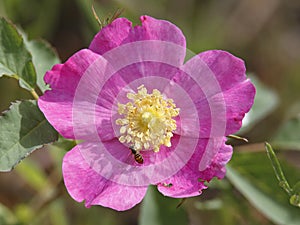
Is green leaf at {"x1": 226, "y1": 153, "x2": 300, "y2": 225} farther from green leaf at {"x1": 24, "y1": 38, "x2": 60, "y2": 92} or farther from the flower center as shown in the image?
green leaf at {"x1": 24, "y1": 38, "x2": 60, "y2": 92}

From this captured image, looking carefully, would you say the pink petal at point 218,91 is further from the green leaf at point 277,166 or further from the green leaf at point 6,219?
the green leaf at point 6,219

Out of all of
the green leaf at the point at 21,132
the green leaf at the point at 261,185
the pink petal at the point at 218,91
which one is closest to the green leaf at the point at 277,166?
the pink petal at the point at 218,91

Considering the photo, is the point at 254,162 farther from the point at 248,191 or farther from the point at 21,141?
the point at 21,141

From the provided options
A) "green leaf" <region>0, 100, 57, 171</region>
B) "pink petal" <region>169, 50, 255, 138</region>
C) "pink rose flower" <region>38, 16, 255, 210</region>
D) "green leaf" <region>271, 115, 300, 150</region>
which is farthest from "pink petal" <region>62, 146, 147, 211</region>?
"green leaf" <region>271, 115, 300, 150</region>

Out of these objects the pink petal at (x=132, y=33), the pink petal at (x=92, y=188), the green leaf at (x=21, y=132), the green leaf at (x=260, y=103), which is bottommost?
the green leaf at (x=260, y=103)

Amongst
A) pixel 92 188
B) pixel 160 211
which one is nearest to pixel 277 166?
pixel 92 188

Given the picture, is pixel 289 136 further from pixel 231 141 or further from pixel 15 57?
pixel 15 57
